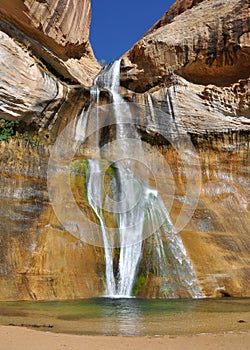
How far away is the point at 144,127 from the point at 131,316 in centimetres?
1509

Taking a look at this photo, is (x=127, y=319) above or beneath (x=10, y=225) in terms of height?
beneath

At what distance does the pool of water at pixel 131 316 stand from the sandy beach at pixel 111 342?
60 cm

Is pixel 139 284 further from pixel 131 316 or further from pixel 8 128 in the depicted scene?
pixel 8 128

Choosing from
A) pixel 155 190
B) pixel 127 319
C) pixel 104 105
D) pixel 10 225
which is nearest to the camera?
Answer: pixel 127 319

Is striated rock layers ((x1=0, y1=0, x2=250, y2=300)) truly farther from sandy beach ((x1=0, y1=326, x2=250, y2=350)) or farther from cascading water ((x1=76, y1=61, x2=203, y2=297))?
sandy beach ((x1=0, y1=326, x2=250, y2=350))

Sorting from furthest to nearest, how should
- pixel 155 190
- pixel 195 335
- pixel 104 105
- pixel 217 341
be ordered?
pixel 104 105 < pixel 155 190 < pixel 195 335 < pixel 217 341

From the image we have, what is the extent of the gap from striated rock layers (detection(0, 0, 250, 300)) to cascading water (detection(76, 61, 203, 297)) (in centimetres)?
38

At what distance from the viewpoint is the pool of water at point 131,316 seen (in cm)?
831

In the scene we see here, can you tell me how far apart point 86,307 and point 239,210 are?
11819mm

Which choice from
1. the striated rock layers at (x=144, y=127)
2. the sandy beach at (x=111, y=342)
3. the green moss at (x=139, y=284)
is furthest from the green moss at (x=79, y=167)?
the sandy beach at (x=111, y=342)

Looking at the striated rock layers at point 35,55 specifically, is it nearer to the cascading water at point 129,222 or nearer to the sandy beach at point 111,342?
the cascading water at point 129,222

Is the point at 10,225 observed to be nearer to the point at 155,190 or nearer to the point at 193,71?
the point at 155,190

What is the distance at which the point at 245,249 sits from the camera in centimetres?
1794

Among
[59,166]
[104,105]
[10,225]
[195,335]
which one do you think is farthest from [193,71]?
[195,335]
